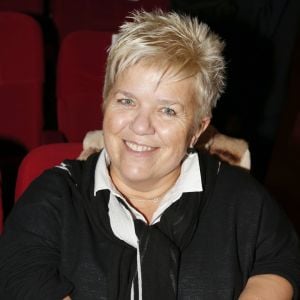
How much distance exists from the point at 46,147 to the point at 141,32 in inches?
18.6

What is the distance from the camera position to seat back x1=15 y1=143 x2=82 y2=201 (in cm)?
148

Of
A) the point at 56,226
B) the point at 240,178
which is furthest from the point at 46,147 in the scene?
the point at 240,178

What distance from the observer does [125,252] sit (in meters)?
1.27

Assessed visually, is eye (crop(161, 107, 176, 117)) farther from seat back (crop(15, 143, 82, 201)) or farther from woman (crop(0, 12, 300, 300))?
seat back (crop(15, 143, 82, 201))

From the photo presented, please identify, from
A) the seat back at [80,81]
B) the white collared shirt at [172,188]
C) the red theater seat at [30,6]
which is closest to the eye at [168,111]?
the white collared shirt at [172,188]

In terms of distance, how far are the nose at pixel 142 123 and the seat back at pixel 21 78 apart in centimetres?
107

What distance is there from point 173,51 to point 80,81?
3.54 feet

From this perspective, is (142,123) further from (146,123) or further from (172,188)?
(172,188)

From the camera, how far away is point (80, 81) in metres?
2.27

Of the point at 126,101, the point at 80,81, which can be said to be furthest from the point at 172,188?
the point at 80,81

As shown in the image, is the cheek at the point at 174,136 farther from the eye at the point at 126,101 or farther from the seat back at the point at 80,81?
the seat back at the point at 80,81

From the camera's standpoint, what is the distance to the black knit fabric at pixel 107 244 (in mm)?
1230

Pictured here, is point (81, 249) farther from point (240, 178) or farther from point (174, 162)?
point (240, 178)

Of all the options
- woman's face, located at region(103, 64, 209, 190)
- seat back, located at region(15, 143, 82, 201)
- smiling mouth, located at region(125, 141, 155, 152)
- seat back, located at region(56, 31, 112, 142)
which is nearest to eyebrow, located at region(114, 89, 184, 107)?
woman's face, located at region(103, 64, 209, 190)
